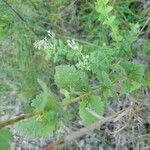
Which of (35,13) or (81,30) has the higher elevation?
(35,13)

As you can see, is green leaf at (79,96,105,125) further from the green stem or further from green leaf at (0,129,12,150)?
green leaf at (0,129,12,150)

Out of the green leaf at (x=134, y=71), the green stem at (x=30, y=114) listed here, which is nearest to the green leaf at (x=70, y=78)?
the green stem at (x=30, y=114)

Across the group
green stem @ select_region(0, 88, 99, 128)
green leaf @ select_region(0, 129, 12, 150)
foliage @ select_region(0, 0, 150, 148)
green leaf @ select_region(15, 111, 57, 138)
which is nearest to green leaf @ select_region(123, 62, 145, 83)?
foliage @ select_region(0, 0, 150, 148)

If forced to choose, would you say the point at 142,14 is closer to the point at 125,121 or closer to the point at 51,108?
the point at 125,121

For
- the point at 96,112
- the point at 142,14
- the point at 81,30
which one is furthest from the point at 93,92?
the point at 81,30

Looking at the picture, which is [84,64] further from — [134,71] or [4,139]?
[4,139]

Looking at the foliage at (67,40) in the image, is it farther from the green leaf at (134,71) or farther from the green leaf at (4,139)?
the green leaf at (4,139)
